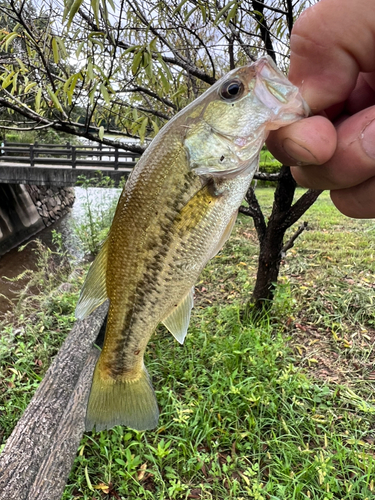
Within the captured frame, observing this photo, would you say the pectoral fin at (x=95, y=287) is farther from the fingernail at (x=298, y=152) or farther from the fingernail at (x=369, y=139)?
the fingernail at (x=369, y=139)

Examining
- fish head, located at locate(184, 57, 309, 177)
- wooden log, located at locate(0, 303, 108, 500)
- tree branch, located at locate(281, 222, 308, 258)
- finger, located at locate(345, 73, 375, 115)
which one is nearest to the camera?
fish head, located at locate(184, 57, 309, 177)

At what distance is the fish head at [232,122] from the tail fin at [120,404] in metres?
0.97

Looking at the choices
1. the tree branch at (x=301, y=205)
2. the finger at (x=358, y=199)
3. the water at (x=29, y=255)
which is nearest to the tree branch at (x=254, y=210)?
the tree branch at (x=301, y=205)

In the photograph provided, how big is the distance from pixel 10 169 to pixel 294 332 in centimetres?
1328

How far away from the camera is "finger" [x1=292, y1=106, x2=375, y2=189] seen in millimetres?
1101

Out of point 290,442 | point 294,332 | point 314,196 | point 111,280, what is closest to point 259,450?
point 290,442

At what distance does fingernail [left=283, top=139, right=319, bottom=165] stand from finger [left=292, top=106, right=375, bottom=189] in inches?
4.0

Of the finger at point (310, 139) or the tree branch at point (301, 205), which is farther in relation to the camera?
the tree branch at point (301, 205)

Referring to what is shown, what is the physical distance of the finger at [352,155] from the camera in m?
1.10

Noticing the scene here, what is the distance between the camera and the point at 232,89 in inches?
49.5

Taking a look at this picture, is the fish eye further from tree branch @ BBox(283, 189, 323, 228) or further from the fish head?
tree branch @ BBox(283, 189, 323, 228)

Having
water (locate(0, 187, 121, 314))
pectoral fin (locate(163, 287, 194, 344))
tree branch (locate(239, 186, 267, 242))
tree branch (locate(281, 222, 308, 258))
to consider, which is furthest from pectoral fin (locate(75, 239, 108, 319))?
water (locate(0, 187, 121, 314))

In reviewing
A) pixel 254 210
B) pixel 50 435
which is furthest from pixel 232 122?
A: pixel 50 435

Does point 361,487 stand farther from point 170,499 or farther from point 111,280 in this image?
point 111,280
